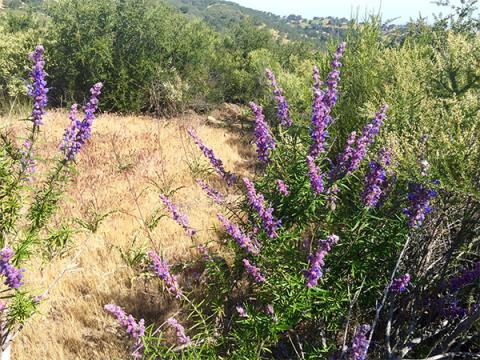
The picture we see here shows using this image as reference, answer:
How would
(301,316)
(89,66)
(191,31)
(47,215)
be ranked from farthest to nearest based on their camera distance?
1. (191,31)
2. (89,66)
3. (47,215)
4. (301,316)

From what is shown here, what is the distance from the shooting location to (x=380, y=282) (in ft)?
9.14

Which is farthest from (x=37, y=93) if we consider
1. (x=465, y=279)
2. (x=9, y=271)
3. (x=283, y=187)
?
(x=465, y=279)

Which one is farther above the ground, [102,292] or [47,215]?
[47,215]

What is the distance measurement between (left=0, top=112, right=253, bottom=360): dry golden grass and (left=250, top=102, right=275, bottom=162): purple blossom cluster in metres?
1.24

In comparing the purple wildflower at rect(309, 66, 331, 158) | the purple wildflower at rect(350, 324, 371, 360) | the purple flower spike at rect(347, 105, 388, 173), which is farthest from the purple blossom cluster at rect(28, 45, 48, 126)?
the purple wildflower at rect(350, 324, 371, 360)

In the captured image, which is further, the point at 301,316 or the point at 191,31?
the point at 191,31

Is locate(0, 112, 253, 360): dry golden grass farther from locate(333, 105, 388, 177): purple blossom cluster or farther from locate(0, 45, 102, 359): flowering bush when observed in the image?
locate(333, 105, 388, 177): purple blossom cluster

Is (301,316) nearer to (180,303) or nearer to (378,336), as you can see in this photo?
(378,336)

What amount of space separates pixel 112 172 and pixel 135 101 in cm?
624

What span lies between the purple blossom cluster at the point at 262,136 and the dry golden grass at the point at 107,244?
4.08 ft

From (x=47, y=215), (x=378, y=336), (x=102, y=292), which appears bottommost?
(x=102, y=292)

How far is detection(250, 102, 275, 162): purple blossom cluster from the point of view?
2.79 meters

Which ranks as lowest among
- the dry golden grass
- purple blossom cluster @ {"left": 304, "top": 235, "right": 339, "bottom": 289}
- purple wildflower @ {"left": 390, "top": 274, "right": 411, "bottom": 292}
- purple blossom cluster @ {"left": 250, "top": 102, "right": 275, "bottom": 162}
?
the dry golden grass

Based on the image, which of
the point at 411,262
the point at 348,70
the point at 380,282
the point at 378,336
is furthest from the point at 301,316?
the point at 348,70
